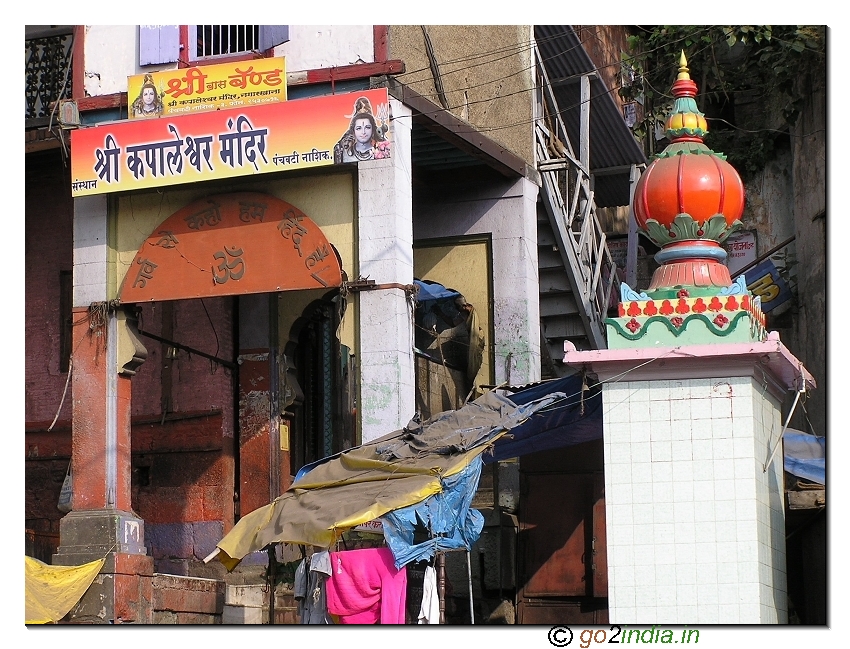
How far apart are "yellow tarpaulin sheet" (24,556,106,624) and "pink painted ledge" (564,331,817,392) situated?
6357mm

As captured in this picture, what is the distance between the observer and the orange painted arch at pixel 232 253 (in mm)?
13992

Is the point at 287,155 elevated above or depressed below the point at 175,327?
above

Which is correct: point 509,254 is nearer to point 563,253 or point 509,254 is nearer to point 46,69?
point 563,253

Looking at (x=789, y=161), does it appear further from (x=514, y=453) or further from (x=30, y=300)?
(x=30, y=300)

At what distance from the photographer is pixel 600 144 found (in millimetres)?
20562

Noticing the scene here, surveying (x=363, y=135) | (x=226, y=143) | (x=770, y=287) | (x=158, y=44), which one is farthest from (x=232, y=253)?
(x=770, y=287)

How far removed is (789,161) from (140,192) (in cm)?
1087

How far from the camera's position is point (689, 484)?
965 centimetres

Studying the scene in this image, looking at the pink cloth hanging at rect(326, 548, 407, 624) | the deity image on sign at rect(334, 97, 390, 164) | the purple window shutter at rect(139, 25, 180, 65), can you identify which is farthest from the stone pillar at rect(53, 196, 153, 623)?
the pink cloth hanging at rect(326, 548, 407, 624)

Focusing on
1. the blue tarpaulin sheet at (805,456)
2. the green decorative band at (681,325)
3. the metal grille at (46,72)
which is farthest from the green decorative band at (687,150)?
the metal grille at (46,72)

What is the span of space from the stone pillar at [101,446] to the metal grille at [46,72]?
232 cm

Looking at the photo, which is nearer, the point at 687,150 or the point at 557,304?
the point at 687,150

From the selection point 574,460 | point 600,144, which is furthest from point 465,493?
point 600,144
